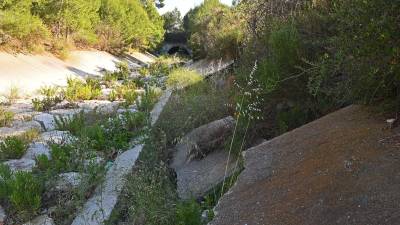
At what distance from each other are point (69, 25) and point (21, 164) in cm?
2056

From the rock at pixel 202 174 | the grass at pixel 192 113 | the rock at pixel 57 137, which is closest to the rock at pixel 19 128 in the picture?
the rock at pixel 57 137

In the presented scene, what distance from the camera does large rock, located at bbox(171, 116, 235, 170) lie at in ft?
18.6

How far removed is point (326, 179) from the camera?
2953mm

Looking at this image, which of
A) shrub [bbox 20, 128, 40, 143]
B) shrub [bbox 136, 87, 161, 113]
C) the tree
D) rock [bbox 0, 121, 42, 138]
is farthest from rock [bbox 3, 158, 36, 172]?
the tree

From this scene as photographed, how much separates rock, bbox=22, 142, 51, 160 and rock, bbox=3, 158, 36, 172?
151 mm

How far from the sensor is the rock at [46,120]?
8.73 meters

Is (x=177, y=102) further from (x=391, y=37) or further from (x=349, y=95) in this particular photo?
(x=391, y=37)

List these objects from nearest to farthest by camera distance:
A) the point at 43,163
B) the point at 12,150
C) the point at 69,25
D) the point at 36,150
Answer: the point at 43,163, the point at 12,150, the point at 36,150, the point at 69,25

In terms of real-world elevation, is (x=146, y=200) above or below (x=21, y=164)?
above

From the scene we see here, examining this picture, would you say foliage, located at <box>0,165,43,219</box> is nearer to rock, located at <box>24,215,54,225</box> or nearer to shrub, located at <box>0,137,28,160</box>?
rock, located at <box>24,215,54,225</box>

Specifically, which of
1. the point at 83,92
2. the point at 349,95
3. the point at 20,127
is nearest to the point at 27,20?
the point at 83,92

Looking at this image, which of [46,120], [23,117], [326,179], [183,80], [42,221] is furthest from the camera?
[183,80]

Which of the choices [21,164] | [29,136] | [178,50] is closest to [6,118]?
[29,136]

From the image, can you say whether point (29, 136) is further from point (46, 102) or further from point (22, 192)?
point (46, 102)
